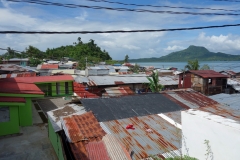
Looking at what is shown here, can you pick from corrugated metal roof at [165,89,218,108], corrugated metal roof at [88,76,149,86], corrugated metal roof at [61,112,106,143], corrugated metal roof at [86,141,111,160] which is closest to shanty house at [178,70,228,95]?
corrugated metal roof at [88,76,149,86]

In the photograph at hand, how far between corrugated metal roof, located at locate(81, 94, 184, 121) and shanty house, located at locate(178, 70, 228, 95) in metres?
16.2

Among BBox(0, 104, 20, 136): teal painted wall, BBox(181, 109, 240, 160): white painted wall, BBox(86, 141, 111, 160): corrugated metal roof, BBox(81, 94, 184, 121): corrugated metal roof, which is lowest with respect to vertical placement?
BBox(0, 104, 20, 136): teal painted wall

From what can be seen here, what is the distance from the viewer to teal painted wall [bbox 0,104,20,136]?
12688mm

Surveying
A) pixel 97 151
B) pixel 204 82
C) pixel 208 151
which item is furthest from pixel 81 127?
pixel 204 82

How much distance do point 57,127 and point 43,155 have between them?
302 cm

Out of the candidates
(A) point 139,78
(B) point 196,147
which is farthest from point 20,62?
(B) point 196,147

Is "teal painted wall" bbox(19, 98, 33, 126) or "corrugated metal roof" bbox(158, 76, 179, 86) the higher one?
"corrugated metal roof" bbox(158, 76, 179, 86)

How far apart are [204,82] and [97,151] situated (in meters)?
23.5

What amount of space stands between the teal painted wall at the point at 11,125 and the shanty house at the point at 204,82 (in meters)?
22.5

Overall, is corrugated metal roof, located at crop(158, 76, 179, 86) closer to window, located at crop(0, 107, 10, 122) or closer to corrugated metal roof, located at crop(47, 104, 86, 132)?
corrugated metal roof, located at crop(47, 104, 86, 132)

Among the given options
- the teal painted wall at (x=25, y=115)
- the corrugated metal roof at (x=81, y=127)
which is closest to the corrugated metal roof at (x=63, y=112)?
the corrugated metal roof at (x=81, y=127)

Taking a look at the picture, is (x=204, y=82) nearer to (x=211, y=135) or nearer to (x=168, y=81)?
(x=168, y=81)

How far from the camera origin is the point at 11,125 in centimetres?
1288

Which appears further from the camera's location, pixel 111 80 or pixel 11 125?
pixel 111 80
